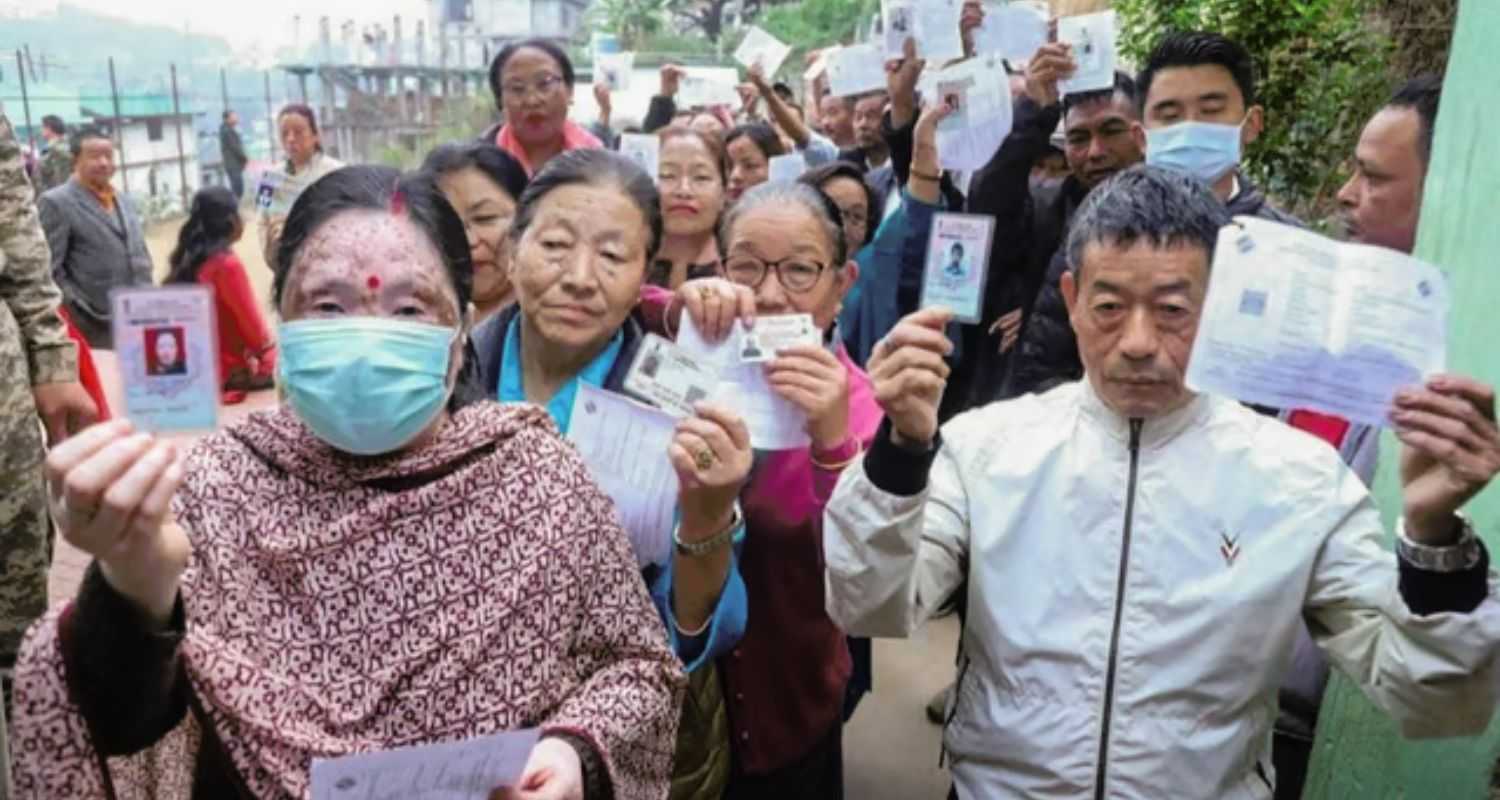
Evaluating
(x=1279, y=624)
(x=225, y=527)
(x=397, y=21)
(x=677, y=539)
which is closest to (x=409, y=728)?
(x=225, y=527)

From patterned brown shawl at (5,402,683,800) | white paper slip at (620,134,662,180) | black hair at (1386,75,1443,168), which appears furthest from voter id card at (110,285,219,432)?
white paper slip at (620,134,662,180)

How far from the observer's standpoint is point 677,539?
186 centimetres

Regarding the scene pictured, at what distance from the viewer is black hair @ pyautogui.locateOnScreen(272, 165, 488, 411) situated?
168 cm

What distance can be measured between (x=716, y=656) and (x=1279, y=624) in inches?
37.2

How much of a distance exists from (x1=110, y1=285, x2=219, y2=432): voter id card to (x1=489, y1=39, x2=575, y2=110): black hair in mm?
3216

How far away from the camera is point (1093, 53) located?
3.90 m

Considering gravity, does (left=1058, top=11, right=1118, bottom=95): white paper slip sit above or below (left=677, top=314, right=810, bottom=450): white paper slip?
above

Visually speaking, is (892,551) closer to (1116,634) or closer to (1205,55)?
(1116,634)

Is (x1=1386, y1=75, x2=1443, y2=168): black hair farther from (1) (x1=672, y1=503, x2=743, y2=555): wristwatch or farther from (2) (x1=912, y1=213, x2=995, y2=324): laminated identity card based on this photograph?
(1) (x1=672, y1=503, x2=743, y2=555): wristwatch

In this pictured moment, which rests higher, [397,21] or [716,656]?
[397,21]

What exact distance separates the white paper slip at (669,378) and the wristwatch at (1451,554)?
3.36 feet

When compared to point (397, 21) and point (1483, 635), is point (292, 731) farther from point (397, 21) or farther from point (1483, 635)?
point (397, 21)

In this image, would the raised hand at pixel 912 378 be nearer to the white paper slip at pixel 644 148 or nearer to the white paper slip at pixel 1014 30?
the white paper slip at pixel 644 148

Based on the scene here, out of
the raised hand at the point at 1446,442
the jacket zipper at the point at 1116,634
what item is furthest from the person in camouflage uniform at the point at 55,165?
the raised hand at the point at 1446,442
